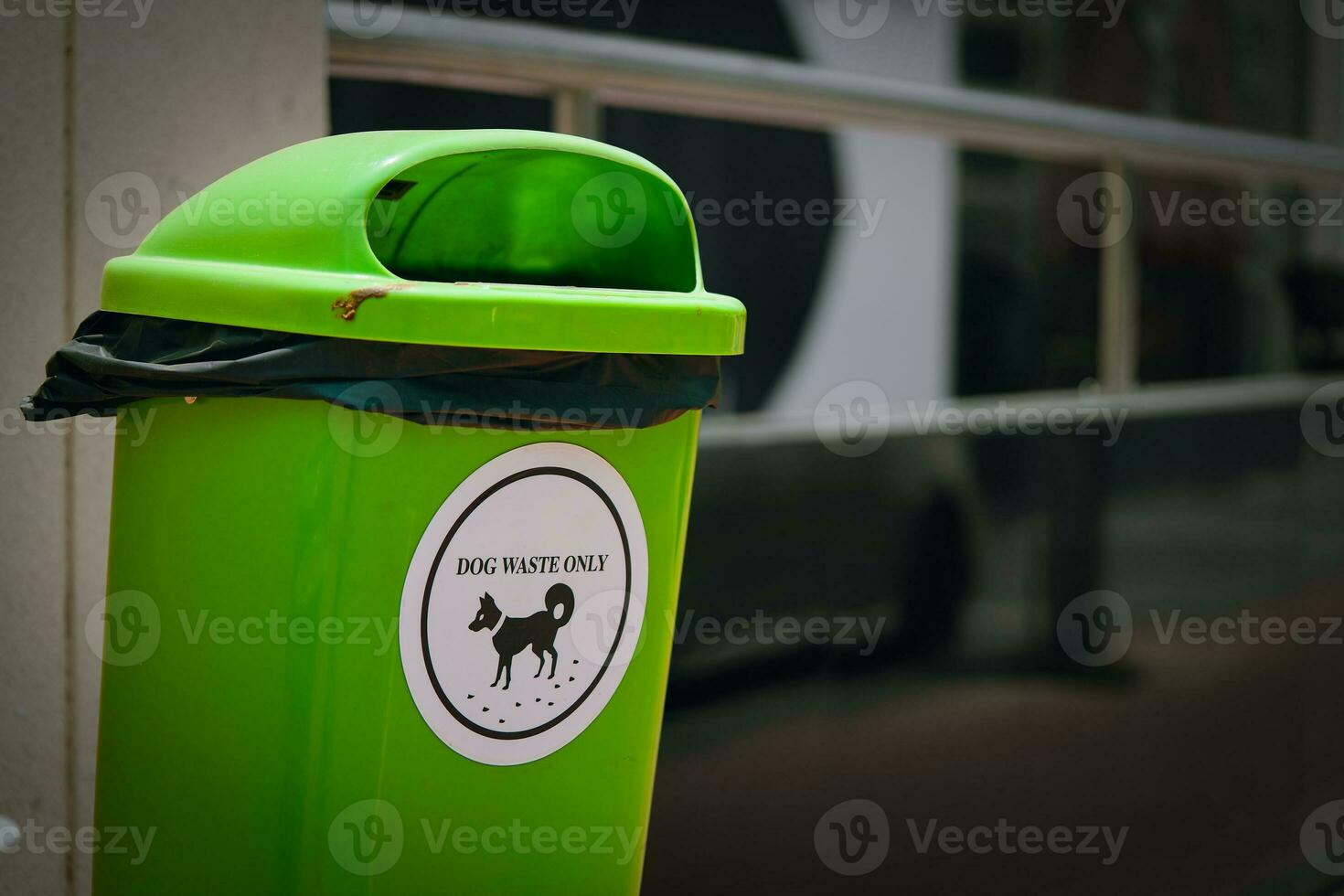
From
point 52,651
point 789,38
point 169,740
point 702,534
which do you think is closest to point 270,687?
point 169,740

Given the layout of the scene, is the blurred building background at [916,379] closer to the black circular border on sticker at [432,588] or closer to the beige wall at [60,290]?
the beige wall at [60,290]

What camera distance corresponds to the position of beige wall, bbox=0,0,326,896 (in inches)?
74.8

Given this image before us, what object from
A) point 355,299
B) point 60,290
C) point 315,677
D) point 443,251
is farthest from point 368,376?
point 60,290

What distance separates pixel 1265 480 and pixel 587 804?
12.9ft

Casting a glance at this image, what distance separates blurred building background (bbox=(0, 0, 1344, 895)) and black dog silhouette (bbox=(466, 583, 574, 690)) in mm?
834

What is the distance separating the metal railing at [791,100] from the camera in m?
2.27

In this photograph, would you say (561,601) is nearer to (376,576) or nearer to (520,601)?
(520,601)

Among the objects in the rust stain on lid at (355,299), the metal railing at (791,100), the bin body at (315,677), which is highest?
the metal railing at (791,100)

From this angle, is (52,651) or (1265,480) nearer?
(52,651)

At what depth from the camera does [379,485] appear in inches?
55.1

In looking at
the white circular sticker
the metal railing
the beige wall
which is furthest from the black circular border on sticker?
the metal railing

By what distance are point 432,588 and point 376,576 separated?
0.20 feet

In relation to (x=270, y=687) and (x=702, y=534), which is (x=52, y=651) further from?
(x=702, y=534)

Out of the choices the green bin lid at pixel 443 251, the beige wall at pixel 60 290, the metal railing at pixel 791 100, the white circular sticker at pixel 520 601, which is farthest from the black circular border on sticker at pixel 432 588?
the metal railing at pixel 791 100
